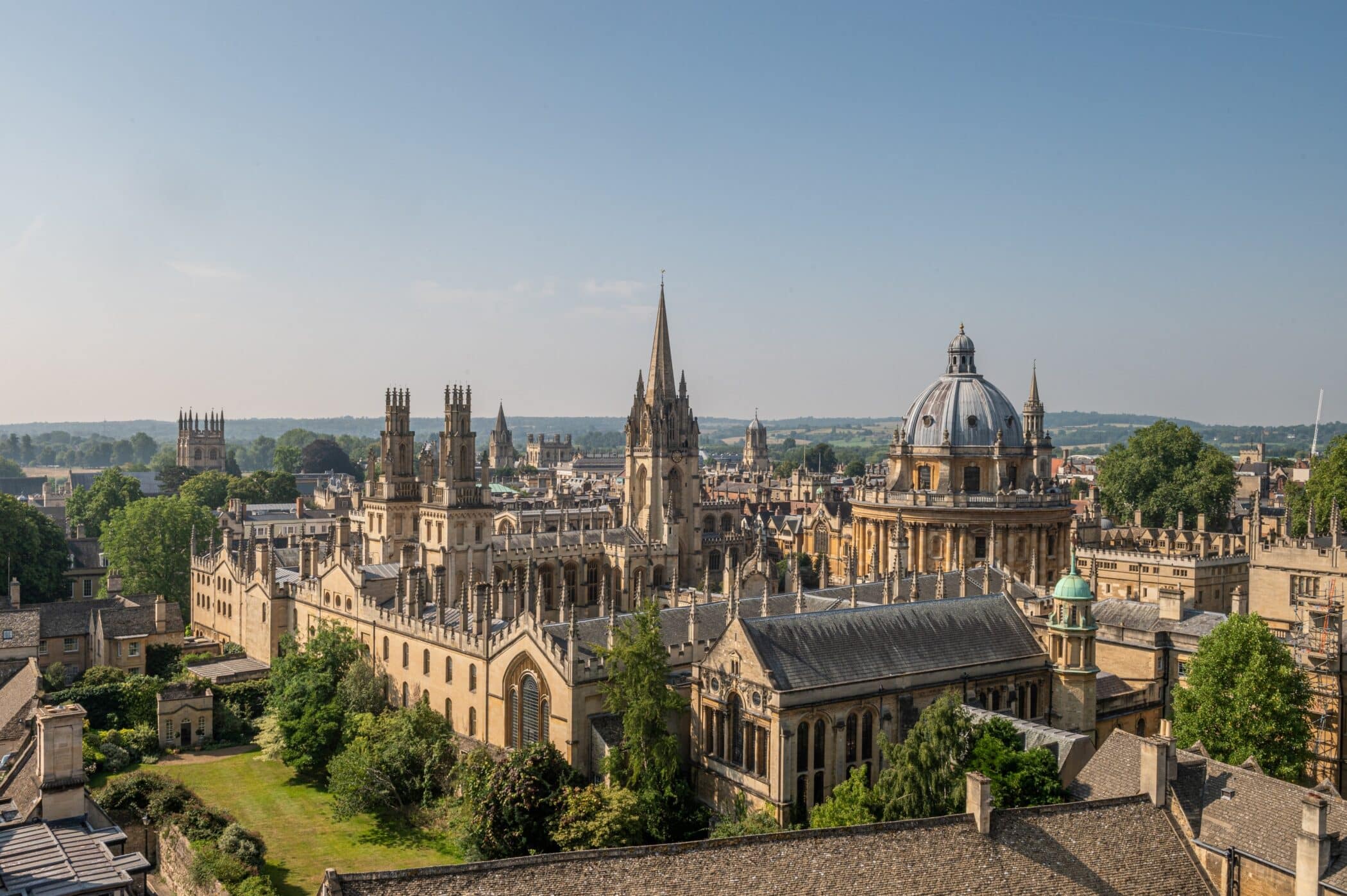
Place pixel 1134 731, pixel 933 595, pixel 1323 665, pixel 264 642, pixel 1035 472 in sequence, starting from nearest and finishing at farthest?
pixel 1323 665 → pixel 1134 731 → pixel 933 595 → pixel 264 642 → pixel 1035 472

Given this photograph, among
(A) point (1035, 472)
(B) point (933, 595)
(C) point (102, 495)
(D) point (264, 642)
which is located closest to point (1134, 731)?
(B) point (933, 595)

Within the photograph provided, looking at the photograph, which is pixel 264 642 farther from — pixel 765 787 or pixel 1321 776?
pixel 1321 776

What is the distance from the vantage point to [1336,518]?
56.9 meters

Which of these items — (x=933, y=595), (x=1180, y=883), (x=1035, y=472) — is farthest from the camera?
(x=1035, y=472)

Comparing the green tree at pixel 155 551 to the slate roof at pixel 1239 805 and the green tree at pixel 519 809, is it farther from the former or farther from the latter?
the slate roof at pixel 1239 805

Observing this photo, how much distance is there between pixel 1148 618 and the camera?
50406mm

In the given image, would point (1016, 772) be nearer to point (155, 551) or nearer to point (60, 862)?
point (60, 862)

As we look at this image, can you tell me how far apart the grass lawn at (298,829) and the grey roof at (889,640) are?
1320 cm

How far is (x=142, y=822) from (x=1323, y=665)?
137 ft

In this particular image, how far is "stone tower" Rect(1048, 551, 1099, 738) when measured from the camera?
40.7 metres

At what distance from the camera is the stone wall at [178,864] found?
36531 millimetres

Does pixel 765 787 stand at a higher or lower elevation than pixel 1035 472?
lower

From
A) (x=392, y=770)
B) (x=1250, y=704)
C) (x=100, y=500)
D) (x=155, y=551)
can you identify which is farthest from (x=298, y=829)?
(x=100, y=500)

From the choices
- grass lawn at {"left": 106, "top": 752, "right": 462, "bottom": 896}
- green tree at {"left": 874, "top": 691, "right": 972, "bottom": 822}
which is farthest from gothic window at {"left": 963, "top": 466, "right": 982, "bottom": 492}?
grass lawn at {"left": 106, "top": 752, "right": 462, "bottom": 896}
